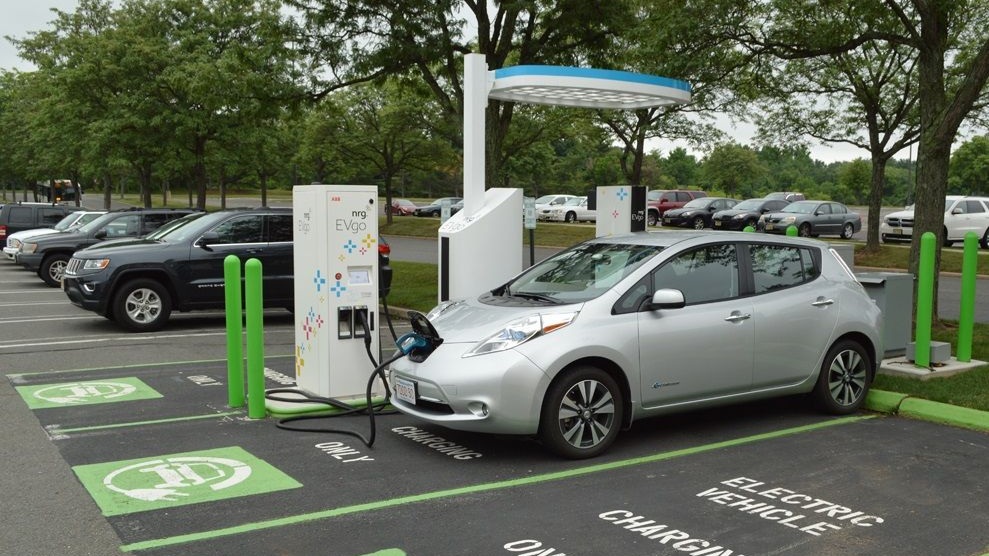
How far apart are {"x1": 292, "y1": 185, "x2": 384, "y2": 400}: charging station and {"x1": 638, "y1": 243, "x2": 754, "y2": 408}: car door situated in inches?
100

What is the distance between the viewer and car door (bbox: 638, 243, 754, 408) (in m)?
6.52

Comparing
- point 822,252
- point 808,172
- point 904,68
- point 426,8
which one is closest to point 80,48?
point 426,8

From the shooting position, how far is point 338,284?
25.4 feet

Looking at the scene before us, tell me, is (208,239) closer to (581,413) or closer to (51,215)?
(581,413)

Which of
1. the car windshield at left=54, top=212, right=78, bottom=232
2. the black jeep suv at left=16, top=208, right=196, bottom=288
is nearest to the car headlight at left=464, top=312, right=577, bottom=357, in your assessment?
the black jeep suv at left=16, top=208, right=196, bottom=288

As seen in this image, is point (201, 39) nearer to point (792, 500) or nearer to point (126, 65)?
point (126, 65)

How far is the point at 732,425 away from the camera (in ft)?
24.1

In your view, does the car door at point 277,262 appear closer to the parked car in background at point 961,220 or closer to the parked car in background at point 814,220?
the parked car in background at point 961,220

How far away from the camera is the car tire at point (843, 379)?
748cm

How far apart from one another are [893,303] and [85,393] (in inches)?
313

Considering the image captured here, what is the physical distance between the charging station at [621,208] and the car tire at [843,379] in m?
3.84

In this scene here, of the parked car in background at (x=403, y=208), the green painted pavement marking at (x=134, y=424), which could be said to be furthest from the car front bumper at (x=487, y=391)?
the parked car in background at (x=403, y=208)

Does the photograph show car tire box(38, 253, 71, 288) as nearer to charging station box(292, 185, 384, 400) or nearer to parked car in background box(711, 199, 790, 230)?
charging station box(292, 185, 384, 400)

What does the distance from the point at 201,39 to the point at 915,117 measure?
1945cm
